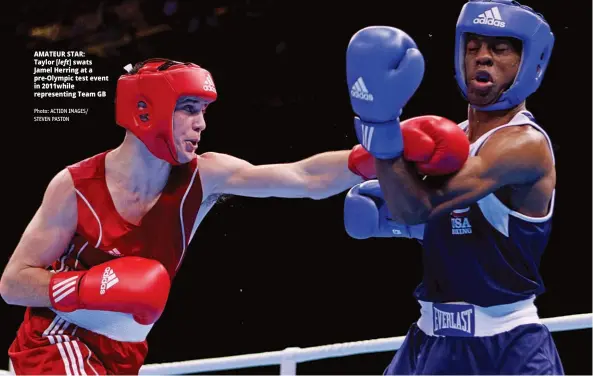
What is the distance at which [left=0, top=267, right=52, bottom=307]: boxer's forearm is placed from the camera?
8.49 ft

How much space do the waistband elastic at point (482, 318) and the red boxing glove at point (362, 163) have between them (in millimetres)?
461

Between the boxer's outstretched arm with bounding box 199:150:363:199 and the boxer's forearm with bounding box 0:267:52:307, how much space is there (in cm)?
57

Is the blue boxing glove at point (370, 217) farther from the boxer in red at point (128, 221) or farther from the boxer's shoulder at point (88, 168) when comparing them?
the boxer's shoulder at point (88, 168)

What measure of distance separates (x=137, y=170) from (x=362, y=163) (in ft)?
2.35

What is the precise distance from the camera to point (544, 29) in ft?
8.05

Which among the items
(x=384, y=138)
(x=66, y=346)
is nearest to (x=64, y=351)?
(x=66, y=346)

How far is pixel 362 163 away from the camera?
261cm

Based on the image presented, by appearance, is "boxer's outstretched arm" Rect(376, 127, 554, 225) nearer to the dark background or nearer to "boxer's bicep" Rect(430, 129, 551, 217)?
"boxer's bicep" Rect(430, 129, 551, 217)

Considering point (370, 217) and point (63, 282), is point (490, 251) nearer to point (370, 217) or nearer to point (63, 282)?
point (370, 217)

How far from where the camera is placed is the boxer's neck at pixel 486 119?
2479 mm

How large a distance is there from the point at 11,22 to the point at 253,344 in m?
2.33

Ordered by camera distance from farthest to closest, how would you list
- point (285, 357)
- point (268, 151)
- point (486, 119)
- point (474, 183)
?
point (268, 151)
point (285, 357)
point (486, 119)
point (474, 183)

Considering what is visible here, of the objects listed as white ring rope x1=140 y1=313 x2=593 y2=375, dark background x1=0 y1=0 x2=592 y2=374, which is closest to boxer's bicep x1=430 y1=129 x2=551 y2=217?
white ring rope x1=140 y1=313 x2=593 y2=375

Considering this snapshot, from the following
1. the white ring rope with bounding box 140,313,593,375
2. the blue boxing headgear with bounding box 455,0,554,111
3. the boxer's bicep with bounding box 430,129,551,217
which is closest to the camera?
the boxer's bicep with bounding box 430,129,551,217
